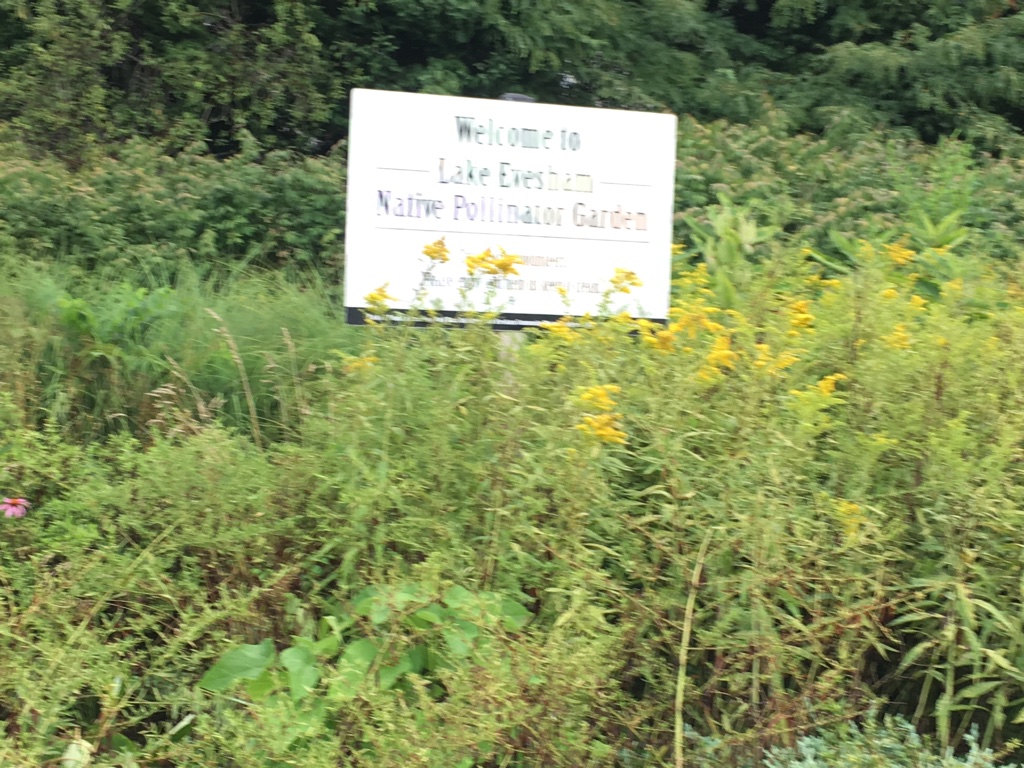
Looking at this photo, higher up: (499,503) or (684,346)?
(684,346)

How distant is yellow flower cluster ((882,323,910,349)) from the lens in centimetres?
340

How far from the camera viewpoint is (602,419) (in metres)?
2.88

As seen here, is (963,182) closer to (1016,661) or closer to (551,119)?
(551,119)

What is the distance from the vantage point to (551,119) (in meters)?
4.27

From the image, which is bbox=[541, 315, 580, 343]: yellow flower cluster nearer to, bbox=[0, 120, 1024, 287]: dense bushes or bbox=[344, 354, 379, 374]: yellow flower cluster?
bbox=[344, 354, 379, 374]: yellow flower cluster

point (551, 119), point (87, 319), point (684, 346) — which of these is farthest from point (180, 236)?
point (684, 346)

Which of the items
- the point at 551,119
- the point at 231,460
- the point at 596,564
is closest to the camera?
the point at 596,564

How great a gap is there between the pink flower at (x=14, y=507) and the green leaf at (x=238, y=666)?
84cm

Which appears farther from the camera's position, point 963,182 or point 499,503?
point 963,182

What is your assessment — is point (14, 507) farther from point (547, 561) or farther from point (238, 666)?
point (547, 561)

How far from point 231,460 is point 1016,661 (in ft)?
7.28

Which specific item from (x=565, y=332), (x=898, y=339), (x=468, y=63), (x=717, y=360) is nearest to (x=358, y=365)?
(x=565, y=332)

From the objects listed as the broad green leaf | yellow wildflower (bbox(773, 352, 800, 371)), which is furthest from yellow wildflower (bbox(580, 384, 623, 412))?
the broad green leaf

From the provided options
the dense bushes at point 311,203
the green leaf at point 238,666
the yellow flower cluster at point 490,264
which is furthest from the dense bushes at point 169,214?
the green leaf at point 238,666
